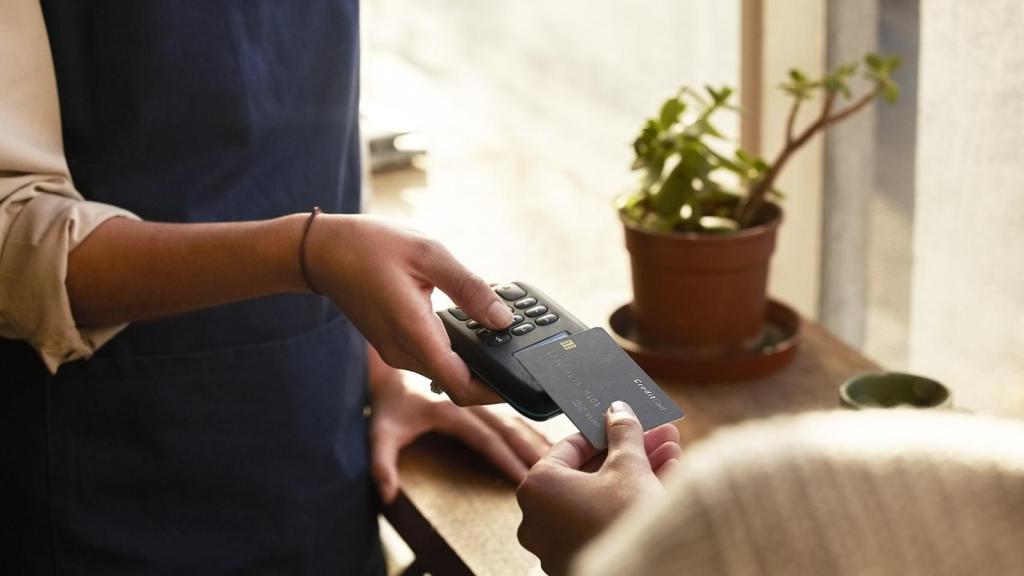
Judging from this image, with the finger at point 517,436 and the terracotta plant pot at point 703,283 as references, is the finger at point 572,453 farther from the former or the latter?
the terracotta plant pot at point 703,283

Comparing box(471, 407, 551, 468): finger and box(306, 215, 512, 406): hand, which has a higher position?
box(306, 215, 512, 406): hand

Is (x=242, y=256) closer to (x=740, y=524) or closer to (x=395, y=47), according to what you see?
(x=740, y=524)

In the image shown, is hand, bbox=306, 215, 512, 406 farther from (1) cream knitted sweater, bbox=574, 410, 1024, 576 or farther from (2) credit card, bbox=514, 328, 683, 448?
(1) cream knitted sweater, bbox=574, 410, 1024, 576

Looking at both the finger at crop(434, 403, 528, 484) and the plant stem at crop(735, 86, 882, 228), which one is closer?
the finger at crop(434, 403, 528, 484)

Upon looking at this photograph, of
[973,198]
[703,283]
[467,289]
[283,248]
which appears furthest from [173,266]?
[973,198]

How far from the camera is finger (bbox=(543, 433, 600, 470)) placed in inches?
25.5

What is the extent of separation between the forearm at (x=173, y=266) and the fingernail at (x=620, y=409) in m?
0.24

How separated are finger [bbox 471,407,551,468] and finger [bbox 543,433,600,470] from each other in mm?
277

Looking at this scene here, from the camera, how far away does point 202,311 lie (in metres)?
0.88

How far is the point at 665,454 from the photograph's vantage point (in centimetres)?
67

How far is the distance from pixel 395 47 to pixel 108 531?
7.23 feet

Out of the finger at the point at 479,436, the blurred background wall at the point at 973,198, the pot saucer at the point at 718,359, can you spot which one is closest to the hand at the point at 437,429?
the finger at the point at 479,436

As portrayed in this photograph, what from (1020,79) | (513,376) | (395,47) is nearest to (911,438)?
(513,376)

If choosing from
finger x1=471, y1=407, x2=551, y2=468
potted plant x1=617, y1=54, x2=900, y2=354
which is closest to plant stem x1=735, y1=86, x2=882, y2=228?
potted plant x1=617, y1=54, x2=900, y2=354
